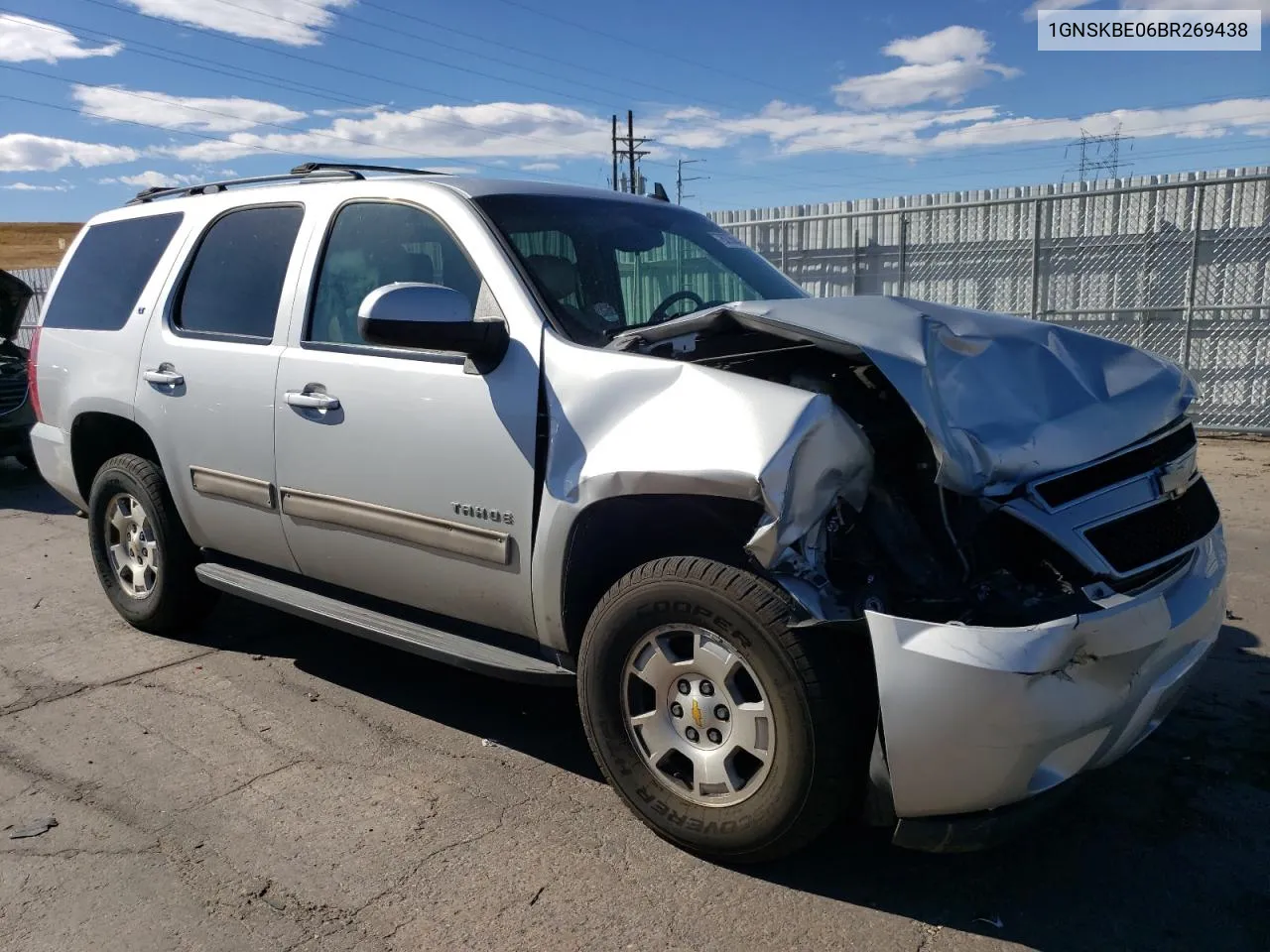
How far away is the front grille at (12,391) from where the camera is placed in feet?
31.4

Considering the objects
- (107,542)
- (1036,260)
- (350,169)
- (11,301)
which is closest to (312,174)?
(350,169)

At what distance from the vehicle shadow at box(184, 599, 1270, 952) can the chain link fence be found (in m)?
7.60

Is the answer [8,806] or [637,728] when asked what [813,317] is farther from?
[8,806]

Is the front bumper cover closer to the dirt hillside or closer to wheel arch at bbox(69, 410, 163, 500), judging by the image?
wheel arch at bbox(69, 410, 163, 500)

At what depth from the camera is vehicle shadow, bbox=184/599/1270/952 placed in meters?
2.55

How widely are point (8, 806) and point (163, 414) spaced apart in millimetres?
1720

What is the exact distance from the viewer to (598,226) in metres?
3.85

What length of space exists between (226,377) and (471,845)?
7.10 ft

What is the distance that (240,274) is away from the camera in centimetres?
421

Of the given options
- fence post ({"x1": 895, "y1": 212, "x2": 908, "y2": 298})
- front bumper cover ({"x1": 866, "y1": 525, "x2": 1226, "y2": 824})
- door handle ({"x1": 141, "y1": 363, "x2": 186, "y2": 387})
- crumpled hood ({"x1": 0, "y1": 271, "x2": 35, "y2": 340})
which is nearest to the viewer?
front bumper cover ({"x1": 866, "y1": 525, "x2": 1226, "y2": 824})

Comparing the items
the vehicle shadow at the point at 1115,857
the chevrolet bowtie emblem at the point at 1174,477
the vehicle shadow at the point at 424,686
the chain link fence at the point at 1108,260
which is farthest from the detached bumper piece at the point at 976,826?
the chain link fence at the point at 1108,260

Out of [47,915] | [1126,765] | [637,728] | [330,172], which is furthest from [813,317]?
[47,915]

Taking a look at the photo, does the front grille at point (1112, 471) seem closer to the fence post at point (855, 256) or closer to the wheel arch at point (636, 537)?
the wheel arch at point (636, 537)

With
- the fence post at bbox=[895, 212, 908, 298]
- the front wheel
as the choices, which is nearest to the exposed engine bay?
the front wheel
